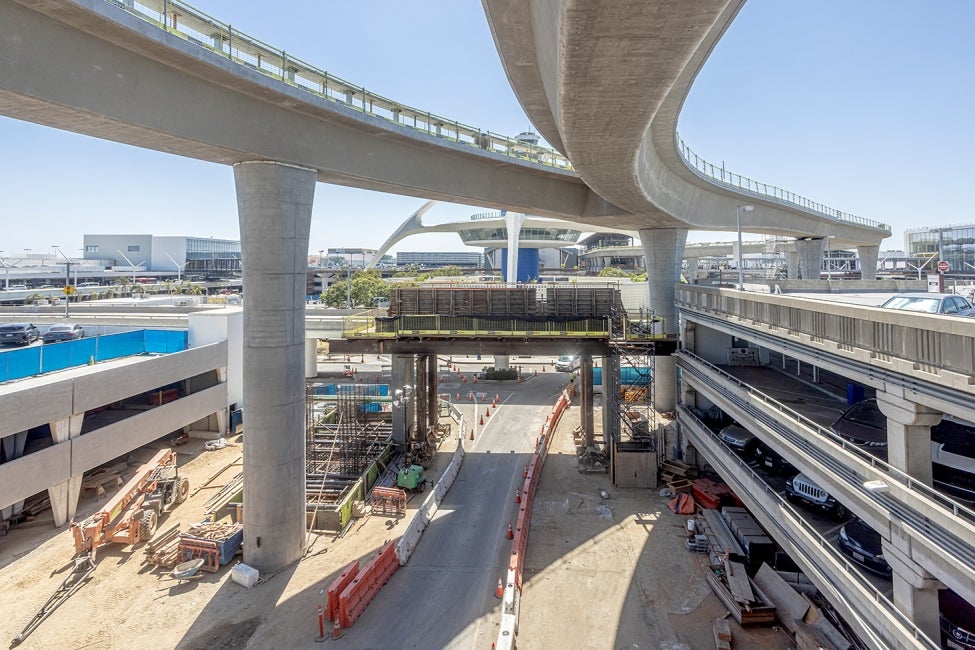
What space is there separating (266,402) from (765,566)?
1479 centimetres

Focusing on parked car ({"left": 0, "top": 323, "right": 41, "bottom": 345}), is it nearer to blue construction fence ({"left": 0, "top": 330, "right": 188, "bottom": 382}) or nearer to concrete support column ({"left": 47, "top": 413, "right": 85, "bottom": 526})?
blue construction fence ({"left": 0, "top": 330, "right": 188, "bottom": 382})

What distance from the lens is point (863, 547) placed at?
1055 centimetres

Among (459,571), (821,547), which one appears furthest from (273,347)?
(821,547)

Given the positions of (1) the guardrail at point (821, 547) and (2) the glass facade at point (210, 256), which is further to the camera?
(2) the glass facade at point (210, 256)

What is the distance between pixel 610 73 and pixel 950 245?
110m

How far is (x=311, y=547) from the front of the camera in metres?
16.0

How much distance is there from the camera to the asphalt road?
11.8 m

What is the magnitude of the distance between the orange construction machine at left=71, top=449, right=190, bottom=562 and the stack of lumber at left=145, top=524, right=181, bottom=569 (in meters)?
0.57

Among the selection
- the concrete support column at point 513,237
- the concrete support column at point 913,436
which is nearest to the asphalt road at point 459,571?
the concrete support column at point 913,436

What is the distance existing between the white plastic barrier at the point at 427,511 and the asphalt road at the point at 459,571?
0.22m

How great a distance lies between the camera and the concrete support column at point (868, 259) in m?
59.5

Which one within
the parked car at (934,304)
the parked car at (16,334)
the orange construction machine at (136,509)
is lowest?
the orange construction machine at (136,509)

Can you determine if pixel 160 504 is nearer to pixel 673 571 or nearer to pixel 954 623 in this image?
pixel 673 571

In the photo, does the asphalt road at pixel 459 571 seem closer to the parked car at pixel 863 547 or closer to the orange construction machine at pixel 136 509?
the parked car at pixel 863 547
